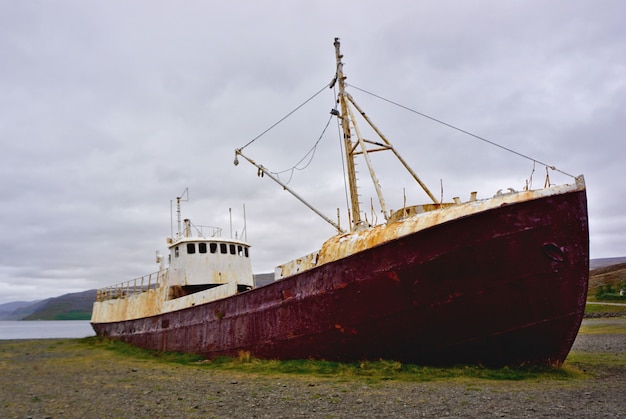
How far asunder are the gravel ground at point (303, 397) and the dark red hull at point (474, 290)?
Result: 1.00 m

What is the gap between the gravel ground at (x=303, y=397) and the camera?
700 centimetres

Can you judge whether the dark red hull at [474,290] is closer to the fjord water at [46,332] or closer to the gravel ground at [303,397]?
the gravel ground at [303,397]

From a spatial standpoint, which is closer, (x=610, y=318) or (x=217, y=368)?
(x=217, y=368)

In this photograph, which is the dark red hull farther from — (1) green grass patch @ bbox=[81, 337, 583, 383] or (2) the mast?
(2) the mast

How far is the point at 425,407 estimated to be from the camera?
7125 millimetres

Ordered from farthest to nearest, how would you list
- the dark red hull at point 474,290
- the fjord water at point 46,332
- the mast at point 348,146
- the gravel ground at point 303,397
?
the fjord water at point 46,332 → the mast at point 348,146 → the dark red hull at point 474,290 → the gravel ground at point 303,397

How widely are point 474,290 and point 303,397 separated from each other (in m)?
3.94

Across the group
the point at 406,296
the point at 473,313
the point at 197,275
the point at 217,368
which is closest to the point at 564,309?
the point at 473,313

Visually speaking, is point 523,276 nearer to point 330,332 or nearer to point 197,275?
point 330,332

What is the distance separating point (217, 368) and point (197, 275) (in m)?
6.46

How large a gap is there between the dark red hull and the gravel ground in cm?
100

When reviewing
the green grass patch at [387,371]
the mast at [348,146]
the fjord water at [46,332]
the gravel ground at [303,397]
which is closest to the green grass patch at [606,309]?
the gravel ground at [303,397]

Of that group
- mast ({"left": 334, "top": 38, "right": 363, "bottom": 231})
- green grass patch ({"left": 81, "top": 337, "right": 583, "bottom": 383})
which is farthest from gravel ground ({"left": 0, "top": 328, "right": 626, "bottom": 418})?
mast ({"left": 334, "top": 38, "right": 363, "bottom": 231})

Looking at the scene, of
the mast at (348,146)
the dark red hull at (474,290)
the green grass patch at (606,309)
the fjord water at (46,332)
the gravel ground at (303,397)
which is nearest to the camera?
the gravel ground at (303,397)
